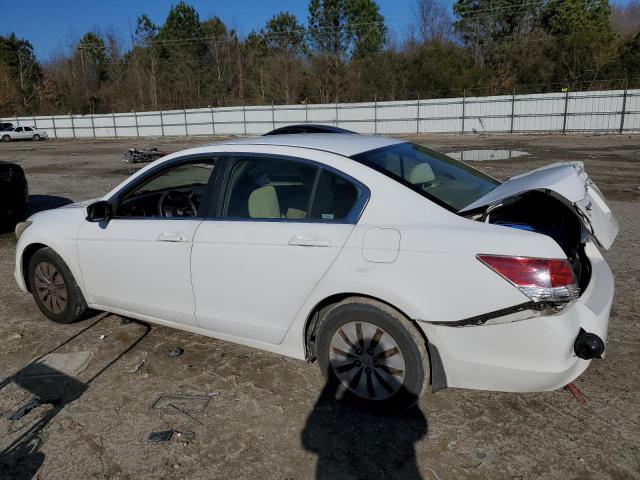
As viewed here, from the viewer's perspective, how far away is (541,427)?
285 cm

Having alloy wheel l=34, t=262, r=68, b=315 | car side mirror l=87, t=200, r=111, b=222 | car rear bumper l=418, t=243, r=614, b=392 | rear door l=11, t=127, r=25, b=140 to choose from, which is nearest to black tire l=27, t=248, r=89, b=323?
alloy wheel l=34, t=262, r=68, b=315

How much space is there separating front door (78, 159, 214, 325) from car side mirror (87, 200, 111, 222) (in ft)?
0.16

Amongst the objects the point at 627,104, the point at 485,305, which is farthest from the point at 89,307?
the point at 627,104

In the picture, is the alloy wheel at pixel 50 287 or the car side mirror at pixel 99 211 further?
the alloy wheel at pixel 50 287

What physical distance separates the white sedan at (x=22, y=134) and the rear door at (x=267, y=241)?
47.9m

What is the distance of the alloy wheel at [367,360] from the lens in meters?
2.86

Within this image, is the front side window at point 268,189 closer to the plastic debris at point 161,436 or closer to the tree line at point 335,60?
the plastic debris at point 161,436

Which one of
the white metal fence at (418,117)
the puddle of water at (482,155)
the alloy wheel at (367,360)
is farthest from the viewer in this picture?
the white metal fence at (418,117)

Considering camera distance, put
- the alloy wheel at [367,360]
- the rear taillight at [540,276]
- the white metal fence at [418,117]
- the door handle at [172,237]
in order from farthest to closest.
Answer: the white metal fence at [418,117] < the door handle at [172,237] < the alloy wheel at [367,360] < the rear taillight at [540,276]

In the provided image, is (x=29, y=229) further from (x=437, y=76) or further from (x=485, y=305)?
(x=437, y=76)

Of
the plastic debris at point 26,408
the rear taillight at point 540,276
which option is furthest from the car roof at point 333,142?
the plastic debris at point 26,408

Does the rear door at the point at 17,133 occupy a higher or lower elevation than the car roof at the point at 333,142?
lower

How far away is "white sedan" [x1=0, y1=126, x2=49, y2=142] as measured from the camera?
1696 inches

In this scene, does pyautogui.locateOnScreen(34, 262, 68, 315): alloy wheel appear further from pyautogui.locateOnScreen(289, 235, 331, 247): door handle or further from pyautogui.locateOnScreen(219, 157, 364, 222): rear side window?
pyautogui.locateOnScreen(289, 235, 331, 247): door handle
